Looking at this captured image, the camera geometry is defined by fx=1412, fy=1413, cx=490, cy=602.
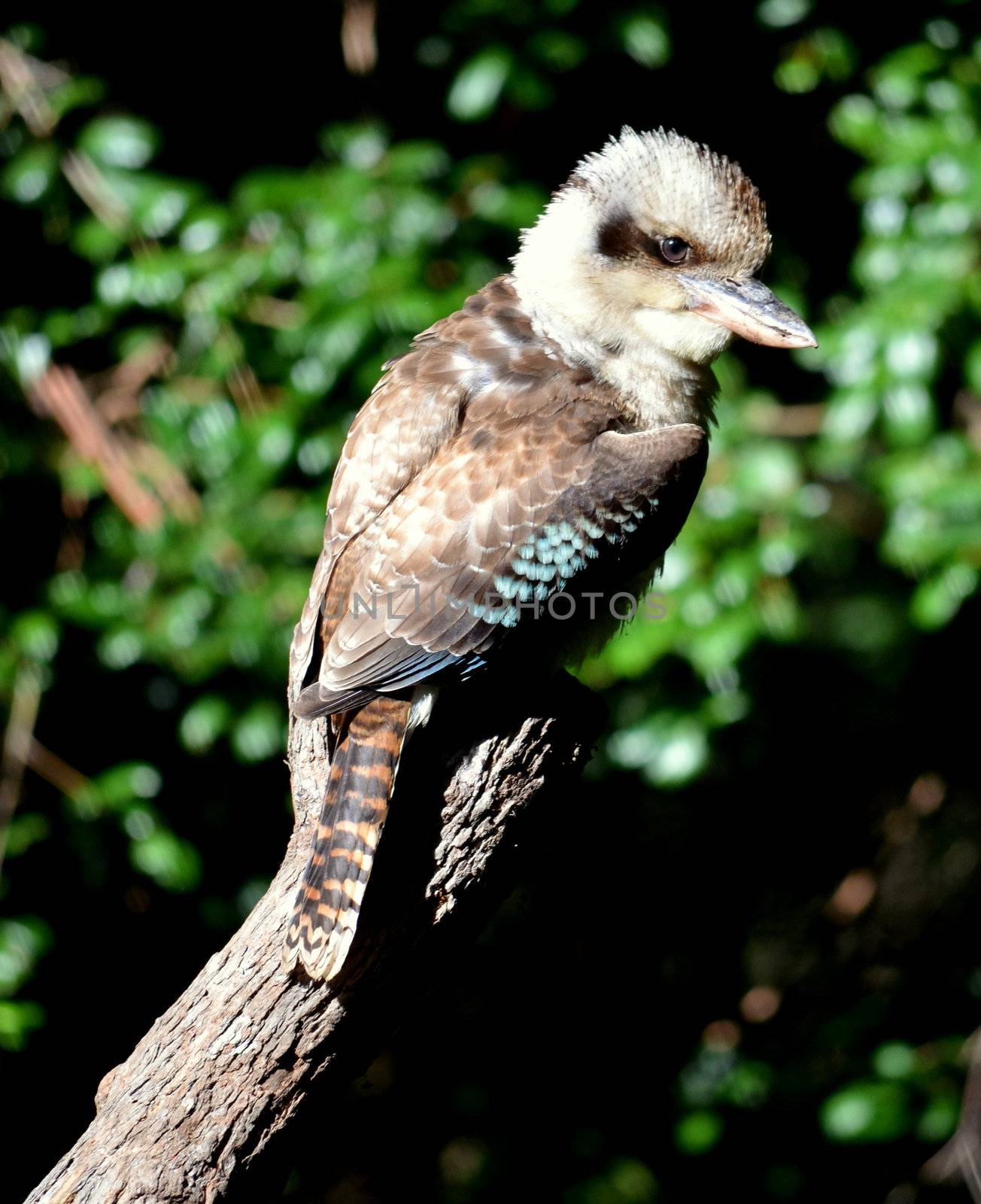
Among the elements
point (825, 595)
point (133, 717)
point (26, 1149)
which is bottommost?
point (825, 595)

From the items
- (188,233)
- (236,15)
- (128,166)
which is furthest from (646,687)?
(236,15)

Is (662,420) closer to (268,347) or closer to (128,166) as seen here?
(268,347)

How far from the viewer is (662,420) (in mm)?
2762

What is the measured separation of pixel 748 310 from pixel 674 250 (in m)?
0.21

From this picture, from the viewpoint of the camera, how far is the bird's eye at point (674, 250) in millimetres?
2812

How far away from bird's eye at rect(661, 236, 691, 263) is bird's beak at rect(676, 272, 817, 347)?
34 mm

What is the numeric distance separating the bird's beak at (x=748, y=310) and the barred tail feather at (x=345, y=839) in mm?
1005

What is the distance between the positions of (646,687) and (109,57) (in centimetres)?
228

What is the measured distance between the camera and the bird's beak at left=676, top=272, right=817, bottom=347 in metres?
2.69

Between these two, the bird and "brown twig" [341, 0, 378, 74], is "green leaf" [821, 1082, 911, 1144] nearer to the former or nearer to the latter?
the bird

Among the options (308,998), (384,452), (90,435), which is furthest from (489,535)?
(90,435)

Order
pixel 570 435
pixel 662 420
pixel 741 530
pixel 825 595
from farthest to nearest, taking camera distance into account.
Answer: pixel 825 595 < pixel 741 530 < pixel 662 420 < pixel 570 435

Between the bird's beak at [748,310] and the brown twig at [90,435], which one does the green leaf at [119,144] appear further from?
the bird's beak at [748,310]

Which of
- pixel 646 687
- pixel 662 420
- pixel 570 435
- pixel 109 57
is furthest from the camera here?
pixel 109 57
